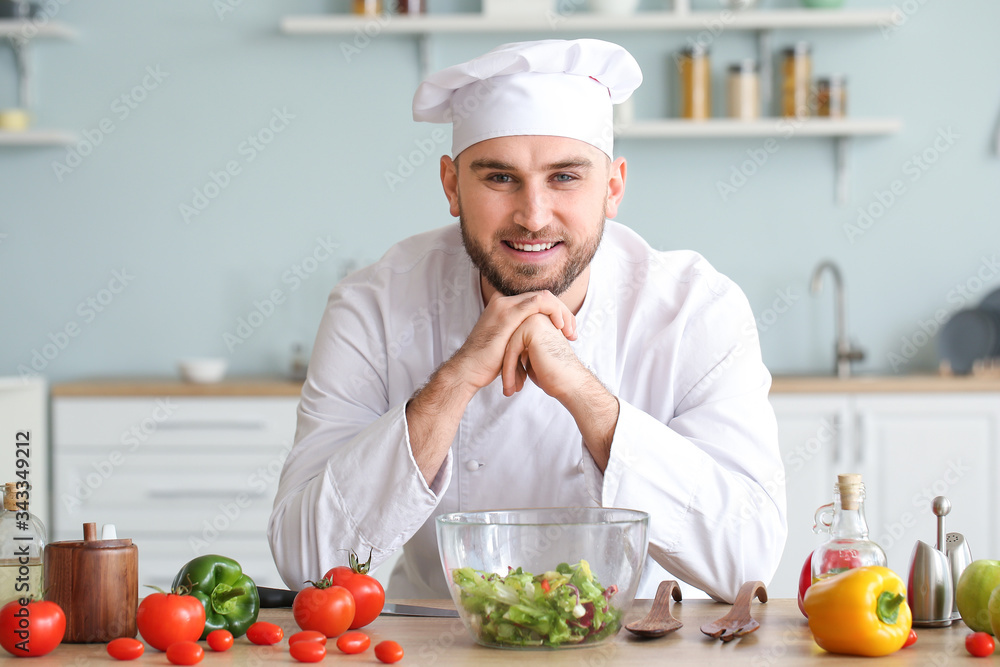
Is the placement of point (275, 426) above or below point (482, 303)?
below

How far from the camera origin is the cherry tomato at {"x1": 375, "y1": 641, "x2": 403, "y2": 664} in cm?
90

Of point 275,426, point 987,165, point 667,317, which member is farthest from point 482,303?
point 987,165

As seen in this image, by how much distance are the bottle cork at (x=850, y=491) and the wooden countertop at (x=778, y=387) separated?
6.22ft

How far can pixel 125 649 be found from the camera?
92 centimetres

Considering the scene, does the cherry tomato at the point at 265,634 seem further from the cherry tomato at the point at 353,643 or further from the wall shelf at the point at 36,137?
the wall shelf at the point at 36,137

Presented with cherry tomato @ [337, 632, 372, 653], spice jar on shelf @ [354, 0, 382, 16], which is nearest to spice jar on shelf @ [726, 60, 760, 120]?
spice jar on shelf @ [354, 0, 382, 16]

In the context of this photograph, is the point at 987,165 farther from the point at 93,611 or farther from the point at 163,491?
the point at 93,611

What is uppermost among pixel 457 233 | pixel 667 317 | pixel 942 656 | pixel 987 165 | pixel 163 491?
pixel 987 165

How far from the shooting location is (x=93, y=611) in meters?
0.98

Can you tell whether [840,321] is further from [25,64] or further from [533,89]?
[25,64]

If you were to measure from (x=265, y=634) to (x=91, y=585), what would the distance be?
17 centimetres

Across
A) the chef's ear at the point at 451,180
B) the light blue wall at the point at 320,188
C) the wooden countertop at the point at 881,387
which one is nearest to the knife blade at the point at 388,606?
the chef's ear at the point at 451,180

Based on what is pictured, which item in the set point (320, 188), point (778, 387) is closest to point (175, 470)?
point (320, 188)

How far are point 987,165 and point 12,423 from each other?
326 cm
